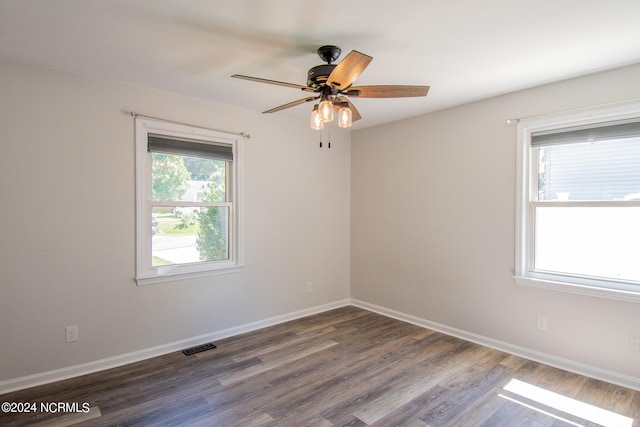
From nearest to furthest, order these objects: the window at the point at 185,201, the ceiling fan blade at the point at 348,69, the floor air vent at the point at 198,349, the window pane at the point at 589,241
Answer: the ceiling fan blade at the point at 348,69 < the window pane at the point at 589,241 < the window at the point at 185,201 < the floor air vent at the point at 198,349

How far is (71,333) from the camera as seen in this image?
278 cm

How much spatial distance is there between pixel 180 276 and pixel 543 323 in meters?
3.38

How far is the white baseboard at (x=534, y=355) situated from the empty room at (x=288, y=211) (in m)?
0.02

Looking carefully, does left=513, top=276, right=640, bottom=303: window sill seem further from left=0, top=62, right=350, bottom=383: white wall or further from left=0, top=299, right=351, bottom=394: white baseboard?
left=0, top=62, right=350, bottom=383: white wall

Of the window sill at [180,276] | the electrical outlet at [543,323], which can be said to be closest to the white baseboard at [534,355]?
the electrical outlet at [543,323]

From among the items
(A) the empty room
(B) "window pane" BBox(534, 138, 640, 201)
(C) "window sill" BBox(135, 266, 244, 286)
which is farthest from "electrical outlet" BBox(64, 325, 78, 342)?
(B) "window pane" BBox(534, 138, 640, 201)

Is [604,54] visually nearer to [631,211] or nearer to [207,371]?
[631,211]

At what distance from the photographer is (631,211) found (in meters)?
2.66

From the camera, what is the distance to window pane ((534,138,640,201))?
2.66 m

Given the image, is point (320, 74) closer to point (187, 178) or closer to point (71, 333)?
point (187, 178)

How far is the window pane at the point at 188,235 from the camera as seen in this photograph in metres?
3.26

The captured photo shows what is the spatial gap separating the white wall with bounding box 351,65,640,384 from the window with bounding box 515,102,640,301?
3.9 inches

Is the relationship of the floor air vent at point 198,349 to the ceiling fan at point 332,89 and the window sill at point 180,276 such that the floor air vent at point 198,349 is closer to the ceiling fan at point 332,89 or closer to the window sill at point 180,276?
the window sill at point 180,276

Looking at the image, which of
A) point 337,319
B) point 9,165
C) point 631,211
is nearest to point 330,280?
point 337,319
